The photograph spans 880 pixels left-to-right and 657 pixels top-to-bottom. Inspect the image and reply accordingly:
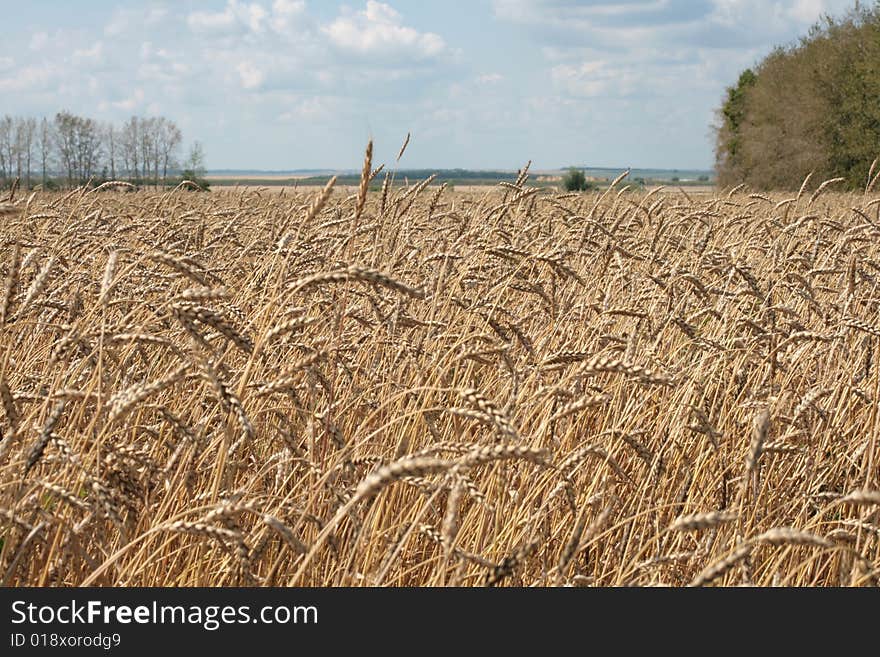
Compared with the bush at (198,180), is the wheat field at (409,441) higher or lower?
lower

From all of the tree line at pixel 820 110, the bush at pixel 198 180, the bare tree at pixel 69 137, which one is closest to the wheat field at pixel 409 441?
the bush at pixel 198 180

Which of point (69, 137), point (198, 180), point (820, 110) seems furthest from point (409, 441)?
point (69, 137)

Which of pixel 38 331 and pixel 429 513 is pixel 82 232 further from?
pixel 429 513

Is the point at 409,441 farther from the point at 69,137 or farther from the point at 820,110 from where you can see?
the point at 69,137

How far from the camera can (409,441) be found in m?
2.78

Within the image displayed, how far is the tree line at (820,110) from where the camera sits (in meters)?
39.3

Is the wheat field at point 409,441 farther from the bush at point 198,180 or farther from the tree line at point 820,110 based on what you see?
the tree line at point 820,110

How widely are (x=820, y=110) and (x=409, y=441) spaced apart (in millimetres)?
43685

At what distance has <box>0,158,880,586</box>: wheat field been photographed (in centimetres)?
202

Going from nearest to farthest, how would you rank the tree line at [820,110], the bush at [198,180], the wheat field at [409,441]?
1. the wheat field at [409,441]
2. the bush at [198,180]
3. the tree line at [820,110]

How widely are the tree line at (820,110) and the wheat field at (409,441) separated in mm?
37403

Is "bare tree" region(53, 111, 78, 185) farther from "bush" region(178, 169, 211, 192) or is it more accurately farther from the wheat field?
the wheat field

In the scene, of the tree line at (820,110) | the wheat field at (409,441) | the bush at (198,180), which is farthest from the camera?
the tree line at (820,110)

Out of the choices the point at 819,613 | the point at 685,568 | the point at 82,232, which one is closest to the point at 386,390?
the point at 685,568
